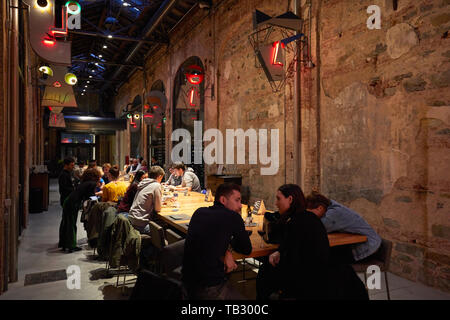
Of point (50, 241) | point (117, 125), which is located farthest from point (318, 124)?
point (117, 125)

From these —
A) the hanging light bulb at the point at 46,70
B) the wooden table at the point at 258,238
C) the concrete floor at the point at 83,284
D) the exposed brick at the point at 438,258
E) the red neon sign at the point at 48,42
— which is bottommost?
the concrete floor at the point at 83,284

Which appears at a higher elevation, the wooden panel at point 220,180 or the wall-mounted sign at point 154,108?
the wall-mounted sign at point 154,108

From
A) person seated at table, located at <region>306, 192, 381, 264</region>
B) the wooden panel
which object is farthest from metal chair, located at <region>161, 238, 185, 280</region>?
the wooden panel

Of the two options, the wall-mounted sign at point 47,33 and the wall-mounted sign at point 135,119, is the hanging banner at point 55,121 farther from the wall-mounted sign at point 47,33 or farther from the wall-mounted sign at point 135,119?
the wall-mounted sign at point 47,33

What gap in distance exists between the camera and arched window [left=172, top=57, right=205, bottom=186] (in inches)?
335

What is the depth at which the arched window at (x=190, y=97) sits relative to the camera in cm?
852

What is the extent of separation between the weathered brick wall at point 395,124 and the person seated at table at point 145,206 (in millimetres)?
2688

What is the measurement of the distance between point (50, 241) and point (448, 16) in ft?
22.5

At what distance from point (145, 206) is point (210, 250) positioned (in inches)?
86.9

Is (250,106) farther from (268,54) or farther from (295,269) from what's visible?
(295,269)

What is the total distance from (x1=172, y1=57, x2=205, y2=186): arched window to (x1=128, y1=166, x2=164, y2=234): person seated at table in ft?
15.4

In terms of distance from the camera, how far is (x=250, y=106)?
24.5 ft


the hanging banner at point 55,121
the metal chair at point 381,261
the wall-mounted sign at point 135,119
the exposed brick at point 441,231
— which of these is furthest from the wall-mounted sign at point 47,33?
the wall-mounted sign at point 135,119

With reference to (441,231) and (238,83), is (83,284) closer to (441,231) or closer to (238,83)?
(441,231)
